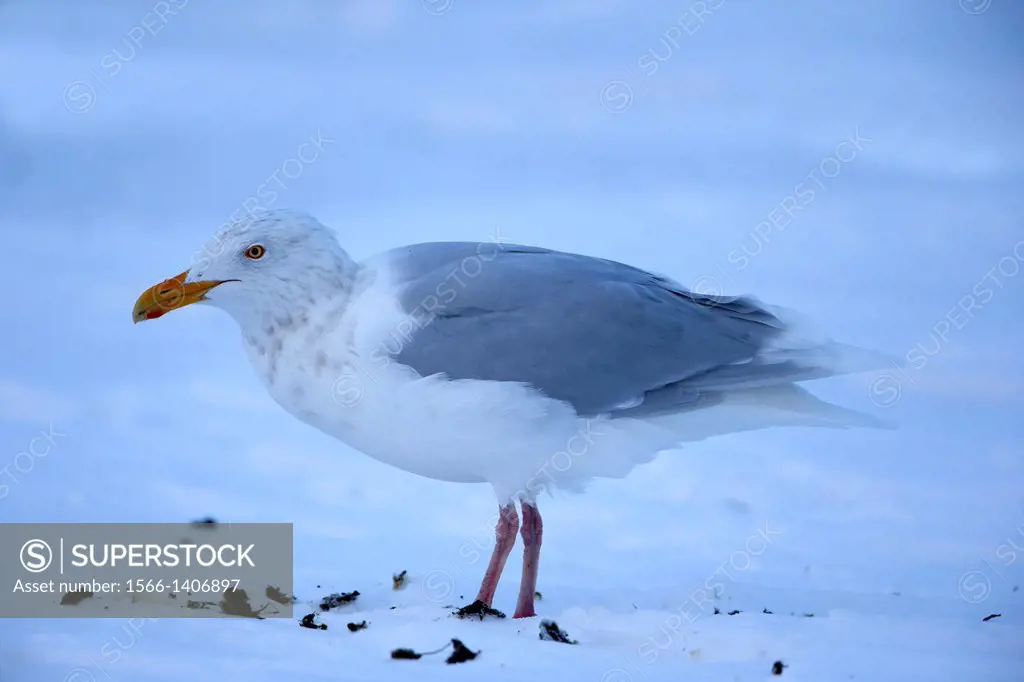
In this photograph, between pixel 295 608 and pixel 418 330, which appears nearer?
pixel 418 330

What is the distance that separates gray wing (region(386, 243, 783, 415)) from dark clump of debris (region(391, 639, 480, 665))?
1104 mm

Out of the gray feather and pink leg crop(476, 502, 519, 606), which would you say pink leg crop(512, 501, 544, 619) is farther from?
the gray feather

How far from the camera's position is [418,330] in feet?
16.8

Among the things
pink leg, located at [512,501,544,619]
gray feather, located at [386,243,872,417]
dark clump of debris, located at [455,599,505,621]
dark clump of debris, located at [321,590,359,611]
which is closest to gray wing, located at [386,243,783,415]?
gray feather, located at [386,243,872,417]

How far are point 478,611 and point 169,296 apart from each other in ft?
6.29

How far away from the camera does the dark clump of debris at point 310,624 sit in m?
5.08

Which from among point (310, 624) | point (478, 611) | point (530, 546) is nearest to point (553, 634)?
point (478, 611)

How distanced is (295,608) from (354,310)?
1.44 m

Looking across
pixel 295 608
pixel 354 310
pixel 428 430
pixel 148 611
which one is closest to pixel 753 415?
pixel 428 430

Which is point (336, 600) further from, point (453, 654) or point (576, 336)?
point (576, 336)

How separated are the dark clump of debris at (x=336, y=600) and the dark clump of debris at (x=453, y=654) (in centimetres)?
98

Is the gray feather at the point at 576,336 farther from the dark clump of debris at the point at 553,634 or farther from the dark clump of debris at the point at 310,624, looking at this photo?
the dark clump of debris at the point at 310,624

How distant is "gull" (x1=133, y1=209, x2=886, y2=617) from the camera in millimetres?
5059

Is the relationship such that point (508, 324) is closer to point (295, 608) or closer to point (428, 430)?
point (428, 430)
